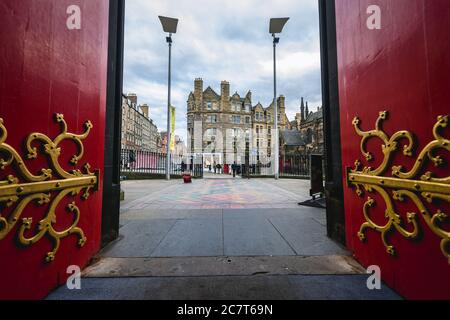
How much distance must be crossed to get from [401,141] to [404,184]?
15.6 inches

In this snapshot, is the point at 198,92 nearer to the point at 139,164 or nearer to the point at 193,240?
the point at 139,164

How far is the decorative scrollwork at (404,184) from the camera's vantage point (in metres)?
1.36

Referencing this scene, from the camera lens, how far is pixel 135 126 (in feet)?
158

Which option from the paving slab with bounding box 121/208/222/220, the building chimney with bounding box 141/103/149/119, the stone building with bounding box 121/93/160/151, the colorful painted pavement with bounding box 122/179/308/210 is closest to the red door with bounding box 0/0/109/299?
the paving slab with bounding box 121/208/222/220

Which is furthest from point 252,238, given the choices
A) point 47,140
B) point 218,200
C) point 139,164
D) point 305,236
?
point 139,164

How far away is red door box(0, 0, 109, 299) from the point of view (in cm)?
141

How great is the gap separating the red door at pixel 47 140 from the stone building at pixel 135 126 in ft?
137

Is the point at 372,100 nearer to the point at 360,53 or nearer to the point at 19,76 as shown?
the point at 360,53

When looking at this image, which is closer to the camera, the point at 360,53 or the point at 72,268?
the point at 72,268

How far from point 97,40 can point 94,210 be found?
2212 millimetres

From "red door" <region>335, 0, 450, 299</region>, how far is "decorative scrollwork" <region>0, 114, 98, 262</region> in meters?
3.08

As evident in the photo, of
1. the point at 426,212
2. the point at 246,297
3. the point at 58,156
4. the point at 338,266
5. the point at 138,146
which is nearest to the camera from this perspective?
the point at 426,212
